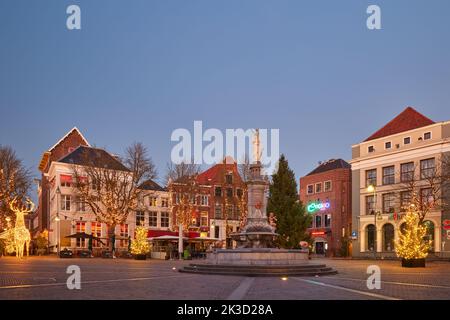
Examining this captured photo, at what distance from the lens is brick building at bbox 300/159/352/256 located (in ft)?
238

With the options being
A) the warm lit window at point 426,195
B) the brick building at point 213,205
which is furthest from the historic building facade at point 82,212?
the warm lit window at point 426,195

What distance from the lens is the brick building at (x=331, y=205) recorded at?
72500mm

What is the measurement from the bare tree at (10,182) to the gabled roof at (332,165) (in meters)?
40.9

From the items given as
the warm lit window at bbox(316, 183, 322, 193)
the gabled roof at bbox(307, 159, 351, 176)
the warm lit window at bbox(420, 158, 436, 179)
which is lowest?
the warm lit window at bbox(316, 183, 322, 193)

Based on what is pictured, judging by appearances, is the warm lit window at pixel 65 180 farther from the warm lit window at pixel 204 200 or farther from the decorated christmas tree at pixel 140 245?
the decorated christmas tree at pixel 140 245

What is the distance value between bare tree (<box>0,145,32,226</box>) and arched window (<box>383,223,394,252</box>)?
4167 centimetres

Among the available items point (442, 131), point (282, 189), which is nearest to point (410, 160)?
point (442, 131)

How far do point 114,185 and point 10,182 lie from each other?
13369 millimetres

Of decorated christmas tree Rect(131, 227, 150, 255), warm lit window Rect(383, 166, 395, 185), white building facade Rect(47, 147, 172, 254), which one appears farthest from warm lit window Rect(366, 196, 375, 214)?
decorated christmas tree Rect(131, 227, 150, 255)

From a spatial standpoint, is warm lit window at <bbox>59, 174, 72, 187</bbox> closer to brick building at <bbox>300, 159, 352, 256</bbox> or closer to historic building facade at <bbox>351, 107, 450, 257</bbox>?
brick building at <bbox>300, 159, 352, 256</bbox>

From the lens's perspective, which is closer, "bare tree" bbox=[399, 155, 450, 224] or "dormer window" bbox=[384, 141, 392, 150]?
"bare tree" bbox=[399, 155, 450, 224]

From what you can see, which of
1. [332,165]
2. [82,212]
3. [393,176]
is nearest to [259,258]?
[393,176]

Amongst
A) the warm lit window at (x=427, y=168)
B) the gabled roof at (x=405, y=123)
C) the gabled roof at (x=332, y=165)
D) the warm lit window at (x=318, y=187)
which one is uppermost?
the gabled roof at (x=405, y=123)
